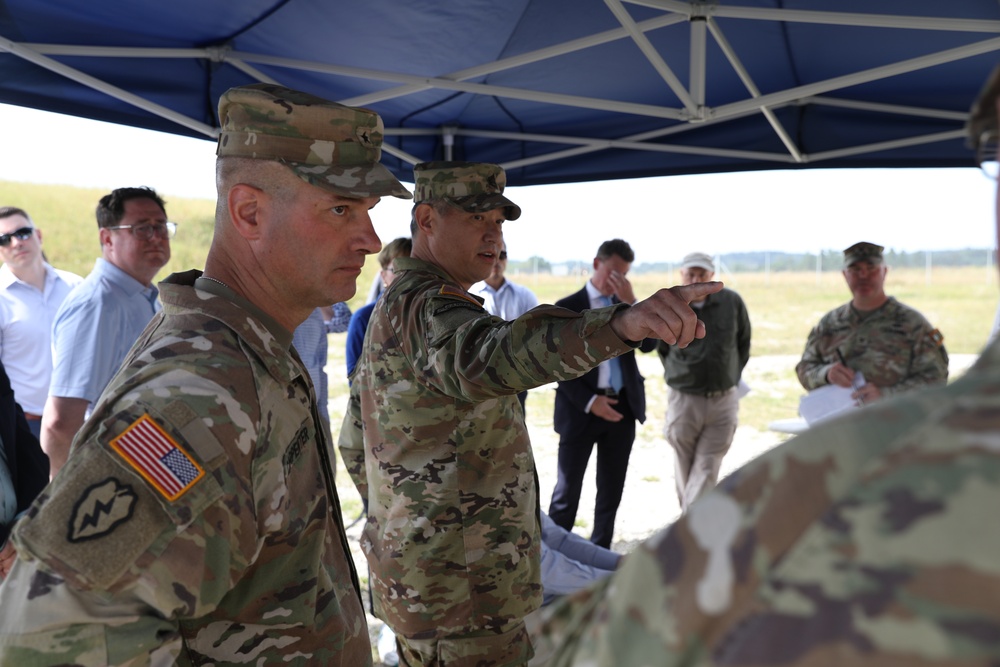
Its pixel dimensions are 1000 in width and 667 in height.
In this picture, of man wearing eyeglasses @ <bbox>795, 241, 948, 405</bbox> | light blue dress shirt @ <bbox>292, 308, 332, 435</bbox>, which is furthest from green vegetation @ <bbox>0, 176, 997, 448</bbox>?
man wearing eyeglasses @ <bbox>795, 241, 948, 405</bbox>

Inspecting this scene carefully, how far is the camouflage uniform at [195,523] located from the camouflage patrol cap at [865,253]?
3.97 meters

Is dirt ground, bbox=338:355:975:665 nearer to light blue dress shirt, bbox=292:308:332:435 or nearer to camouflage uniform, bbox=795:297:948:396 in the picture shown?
camouflage uniform, bbox=795:297:948:396

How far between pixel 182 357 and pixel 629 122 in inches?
159

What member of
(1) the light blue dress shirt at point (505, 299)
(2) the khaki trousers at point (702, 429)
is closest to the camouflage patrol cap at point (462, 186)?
(2) the khaki trousers at point (702, 429)

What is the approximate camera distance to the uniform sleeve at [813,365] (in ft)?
15.5

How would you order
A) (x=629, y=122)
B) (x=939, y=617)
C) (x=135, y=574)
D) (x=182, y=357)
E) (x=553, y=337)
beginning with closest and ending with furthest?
(x=939, y=617), (x=135, y=574), (x=182, y=357), (x=553, y=337), (x=629, y=122)

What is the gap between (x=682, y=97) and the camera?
3799 mm

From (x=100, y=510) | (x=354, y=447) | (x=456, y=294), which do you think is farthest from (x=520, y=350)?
(x=354, y=447)

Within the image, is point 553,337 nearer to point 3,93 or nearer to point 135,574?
point 135,574

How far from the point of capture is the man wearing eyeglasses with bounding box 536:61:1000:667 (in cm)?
42

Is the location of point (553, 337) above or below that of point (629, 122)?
below

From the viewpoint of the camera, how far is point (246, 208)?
148 cm

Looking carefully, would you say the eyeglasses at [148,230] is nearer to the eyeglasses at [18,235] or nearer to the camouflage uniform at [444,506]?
the eyeglasses at [18,235]

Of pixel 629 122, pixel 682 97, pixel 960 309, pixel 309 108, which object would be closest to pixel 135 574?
pixel 309 108
